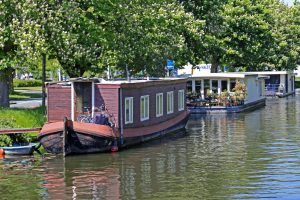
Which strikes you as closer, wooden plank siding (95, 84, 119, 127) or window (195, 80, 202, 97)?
wooden plank siding (95, 84, 119, 127)

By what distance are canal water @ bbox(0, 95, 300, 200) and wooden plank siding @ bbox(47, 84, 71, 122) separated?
3824 mm

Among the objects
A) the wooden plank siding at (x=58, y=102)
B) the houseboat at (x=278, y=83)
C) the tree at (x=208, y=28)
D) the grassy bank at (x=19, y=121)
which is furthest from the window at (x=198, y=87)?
the wooden plank siding at (x=58, y=102)

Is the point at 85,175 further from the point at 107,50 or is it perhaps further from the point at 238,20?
the point at 238,20

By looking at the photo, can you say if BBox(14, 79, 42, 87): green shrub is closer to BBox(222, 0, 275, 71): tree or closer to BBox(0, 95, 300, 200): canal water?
BBox(222, 0, 275, 71): tree

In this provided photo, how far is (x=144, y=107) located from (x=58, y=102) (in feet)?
16.5

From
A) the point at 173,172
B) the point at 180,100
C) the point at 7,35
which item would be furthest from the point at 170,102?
the point at 173,172

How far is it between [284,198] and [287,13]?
8100 cm

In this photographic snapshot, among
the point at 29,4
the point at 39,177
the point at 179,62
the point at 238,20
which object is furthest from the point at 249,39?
the point at 39,177

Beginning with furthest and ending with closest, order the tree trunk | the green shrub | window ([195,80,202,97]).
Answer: the green shrub → window ([195,80,202,97]) → the tree trunk

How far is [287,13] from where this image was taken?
100 meters

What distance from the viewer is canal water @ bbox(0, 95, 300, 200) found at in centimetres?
2348

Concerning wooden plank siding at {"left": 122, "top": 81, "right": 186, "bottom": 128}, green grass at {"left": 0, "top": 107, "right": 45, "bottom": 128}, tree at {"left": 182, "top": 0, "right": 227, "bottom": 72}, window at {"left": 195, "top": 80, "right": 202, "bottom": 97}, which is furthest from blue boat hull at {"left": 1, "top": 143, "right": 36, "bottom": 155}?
tree at {"left": 182, "top": 0, "right": 227, "bottom": 72}

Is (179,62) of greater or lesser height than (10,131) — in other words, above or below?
above

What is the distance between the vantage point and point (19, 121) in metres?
35.6
